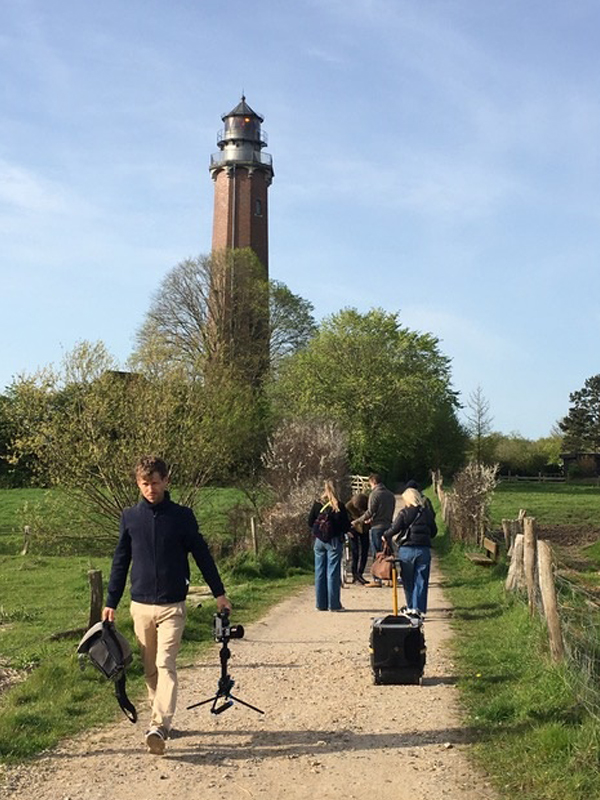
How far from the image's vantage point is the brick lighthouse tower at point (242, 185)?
2367 inches

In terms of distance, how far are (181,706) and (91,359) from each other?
13.9 meters

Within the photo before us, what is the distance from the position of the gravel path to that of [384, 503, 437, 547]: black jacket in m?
1.90

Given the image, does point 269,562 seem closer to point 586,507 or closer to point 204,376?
point 204,376

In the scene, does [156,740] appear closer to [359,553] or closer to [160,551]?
[160,551]

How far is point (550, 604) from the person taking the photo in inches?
346

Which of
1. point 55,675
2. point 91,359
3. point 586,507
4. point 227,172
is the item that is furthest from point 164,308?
point 55,675

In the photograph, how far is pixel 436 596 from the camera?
608 inches

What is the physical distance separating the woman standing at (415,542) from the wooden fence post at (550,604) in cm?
228

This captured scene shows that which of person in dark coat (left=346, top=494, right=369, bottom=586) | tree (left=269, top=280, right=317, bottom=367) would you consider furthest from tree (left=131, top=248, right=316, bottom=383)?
person in dark coat (left=346, top=494, right=369, bottom=586)

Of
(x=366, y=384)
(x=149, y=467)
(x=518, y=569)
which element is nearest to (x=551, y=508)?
(x=366, y=384)

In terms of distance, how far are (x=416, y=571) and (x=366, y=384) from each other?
3922 cm

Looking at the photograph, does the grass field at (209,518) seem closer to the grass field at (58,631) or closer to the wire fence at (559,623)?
the grass field at (58,631)

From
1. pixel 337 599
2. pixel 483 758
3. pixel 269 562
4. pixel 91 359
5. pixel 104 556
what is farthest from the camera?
pixel 104 556

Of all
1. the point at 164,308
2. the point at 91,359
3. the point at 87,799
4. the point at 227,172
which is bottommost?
the point at 87,799
